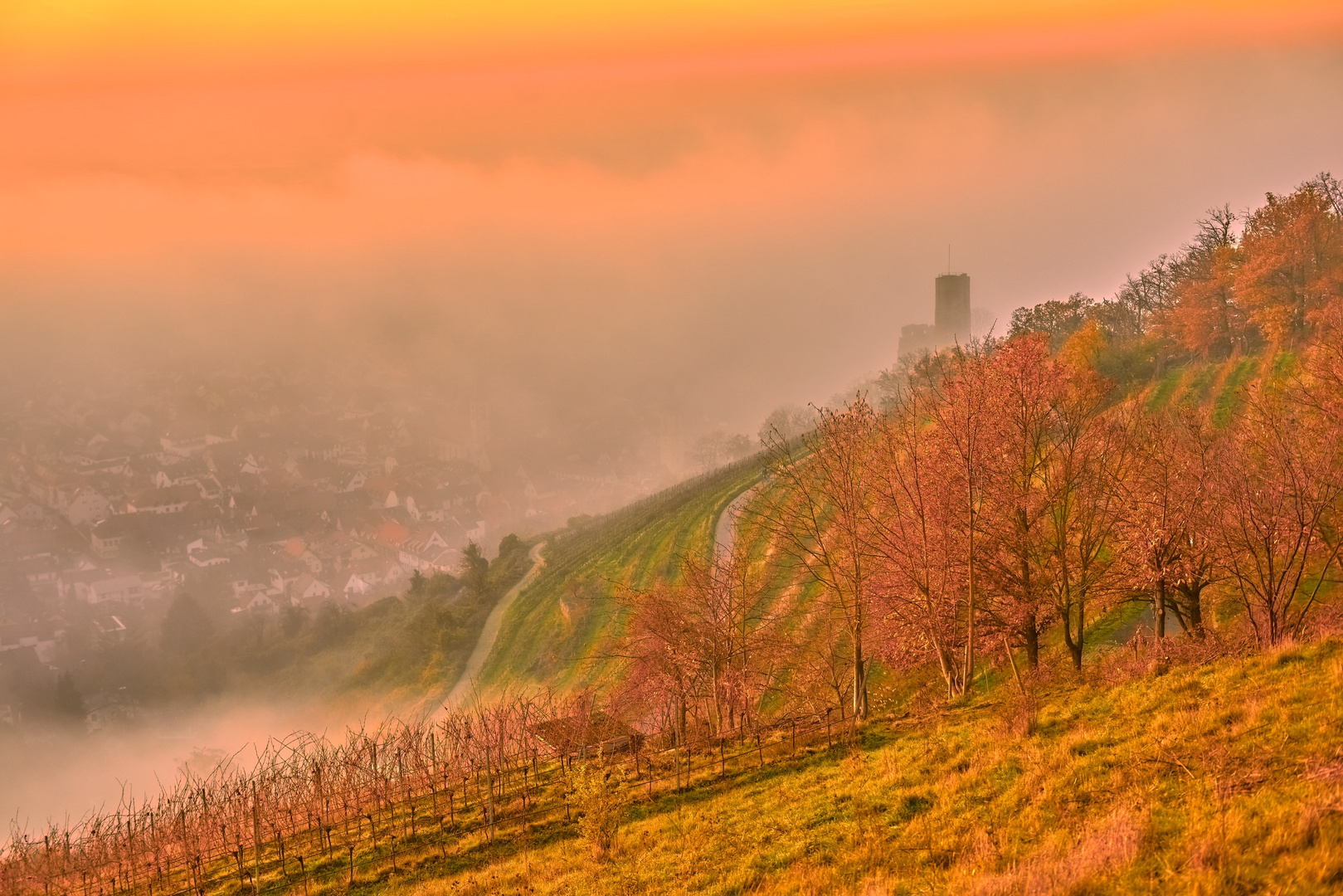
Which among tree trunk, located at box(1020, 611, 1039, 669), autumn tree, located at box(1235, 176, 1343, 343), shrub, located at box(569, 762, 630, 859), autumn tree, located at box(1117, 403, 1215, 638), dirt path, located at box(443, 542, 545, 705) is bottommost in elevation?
dirt path, located at box(443, 542, 545, 705)

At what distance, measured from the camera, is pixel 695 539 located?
246 feet

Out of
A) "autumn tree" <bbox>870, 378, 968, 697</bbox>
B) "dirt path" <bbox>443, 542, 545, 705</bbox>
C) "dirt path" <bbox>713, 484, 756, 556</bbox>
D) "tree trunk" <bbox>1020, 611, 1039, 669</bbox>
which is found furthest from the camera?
"dirt path" <bbox>443, 542, 545, 705</bbox>

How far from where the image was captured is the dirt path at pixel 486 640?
76.8m

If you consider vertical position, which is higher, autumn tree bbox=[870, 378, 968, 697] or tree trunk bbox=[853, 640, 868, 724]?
autumn tree bbox=[870, 378, 968, 697]

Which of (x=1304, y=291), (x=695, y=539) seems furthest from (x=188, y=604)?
(x=1304, y=291)

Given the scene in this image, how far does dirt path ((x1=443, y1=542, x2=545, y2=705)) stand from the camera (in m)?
76.8

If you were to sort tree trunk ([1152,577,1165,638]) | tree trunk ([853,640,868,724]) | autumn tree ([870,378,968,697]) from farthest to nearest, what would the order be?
1. autumn tree ([870,378,968,697])
2. tree trunk ([853,640,868,724])
3. tree trunk ([1152,577,1165,638])

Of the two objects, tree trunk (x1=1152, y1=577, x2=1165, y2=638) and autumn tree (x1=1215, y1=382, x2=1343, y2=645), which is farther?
tree trunk (x1=1152, y1=577, x2=1165, y2=638)

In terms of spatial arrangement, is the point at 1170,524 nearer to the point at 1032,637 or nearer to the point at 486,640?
the point at 1032,637

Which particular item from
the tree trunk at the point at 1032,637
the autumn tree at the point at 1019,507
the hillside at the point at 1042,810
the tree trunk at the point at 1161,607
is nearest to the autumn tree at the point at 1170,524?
the tree trunk at the point at 1161,607

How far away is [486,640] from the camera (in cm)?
8688

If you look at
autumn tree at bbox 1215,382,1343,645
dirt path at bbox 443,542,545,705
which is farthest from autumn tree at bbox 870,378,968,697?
dirt path at bbox 443,542,545,705

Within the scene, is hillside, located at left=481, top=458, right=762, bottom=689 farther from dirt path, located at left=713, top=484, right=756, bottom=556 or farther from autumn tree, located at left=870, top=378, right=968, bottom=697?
autumn tree, located at left=870, top=378, right=968, bottom=697

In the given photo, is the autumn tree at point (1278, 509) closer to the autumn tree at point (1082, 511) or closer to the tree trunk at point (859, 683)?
the autumn tree at point (1082, 511)
